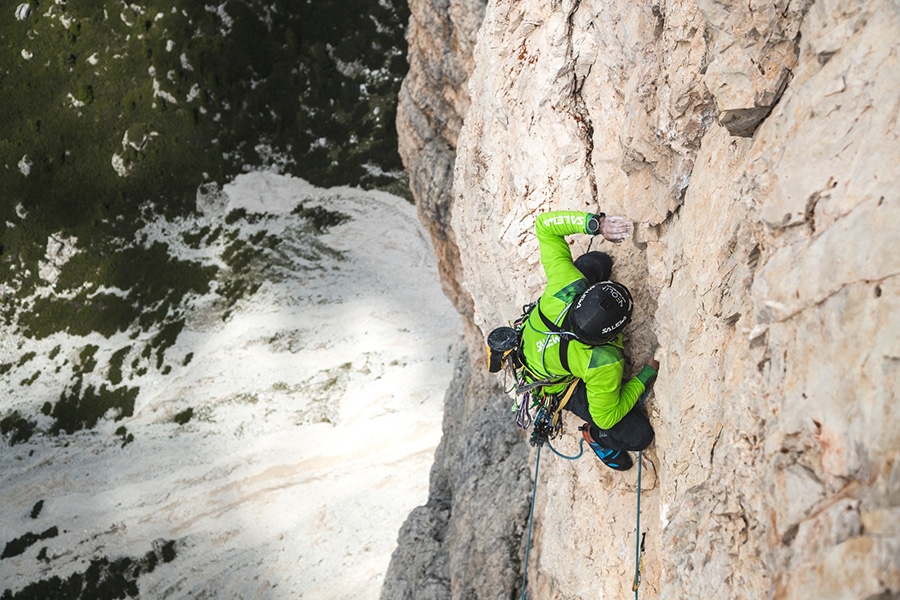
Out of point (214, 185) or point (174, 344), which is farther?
point (214, 185)

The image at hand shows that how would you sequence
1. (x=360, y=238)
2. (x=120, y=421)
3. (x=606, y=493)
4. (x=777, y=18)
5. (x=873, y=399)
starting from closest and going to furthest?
(x=873, y=399), (x=777, y=18), (x=606, y=493), (x=120, y=421), (x=360, y=238)

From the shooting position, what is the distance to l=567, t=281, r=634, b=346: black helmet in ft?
21.1

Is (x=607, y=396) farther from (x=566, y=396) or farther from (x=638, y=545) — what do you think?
(x=638, y=545)

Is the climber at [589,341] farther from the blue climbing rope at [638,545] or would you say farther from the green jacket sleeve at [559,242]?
the blue climbing rope at [638,545]

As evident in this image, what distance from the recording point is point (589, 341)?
6.61m

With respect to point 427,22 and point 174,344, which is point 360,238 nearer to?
point 174,344

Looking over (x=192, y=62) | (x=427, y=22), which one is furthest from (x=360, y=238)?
(x=427, y=22)

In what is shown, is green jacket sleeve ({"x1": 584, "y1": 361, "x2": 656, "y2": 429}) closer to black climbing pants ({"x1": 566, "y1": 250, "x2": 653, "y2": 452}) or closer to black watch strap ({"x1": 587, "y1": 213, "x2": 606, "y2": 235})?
black climbing pants ({"x1": 566, "y1": 250, "x2": 653, "y2": 452})

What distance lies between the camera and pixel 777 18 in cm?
448

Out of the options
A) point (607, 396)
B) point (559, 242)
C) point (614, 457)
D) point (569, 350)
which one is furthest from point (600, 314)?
point (614, 457)

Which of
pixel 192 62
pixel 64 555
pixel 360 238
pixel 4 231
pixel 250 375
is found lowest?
pixel 64 555

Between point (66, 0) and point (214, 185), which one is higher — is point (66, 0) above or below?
above

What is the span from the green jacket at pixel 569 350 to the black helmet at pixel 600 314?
1.19 ft

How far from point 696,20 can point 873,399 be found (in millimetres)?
3908
